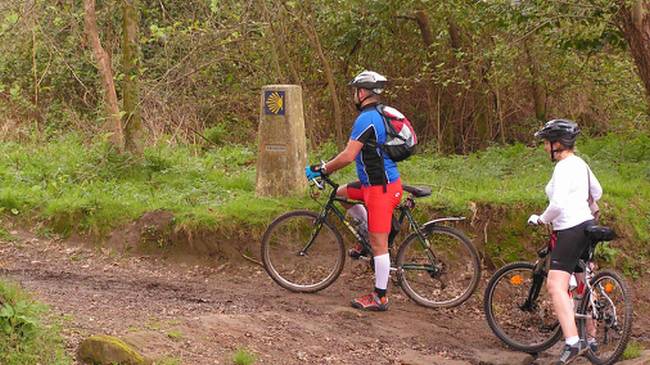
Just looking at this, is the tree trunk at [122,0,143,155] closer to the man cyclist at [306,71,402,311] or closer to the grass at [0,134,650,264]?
the grass at [0,134,650,264]

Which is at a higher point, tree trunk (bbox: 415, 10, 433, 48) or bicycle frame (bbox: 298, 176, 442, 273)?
tree trunk (bbox: 415, 10, 433, 48)

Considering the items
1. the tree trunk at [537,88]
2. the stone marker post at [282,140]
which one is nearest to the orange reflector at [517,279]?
the stone marker post at [282,140]

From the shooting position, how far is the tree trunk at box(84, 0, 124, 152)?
38.9 feet

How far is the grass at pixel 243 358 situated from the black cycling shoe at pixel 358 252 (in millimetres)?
2241

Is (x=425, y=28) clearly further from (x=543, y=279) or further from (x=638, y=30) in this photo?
(x=543, y=279)

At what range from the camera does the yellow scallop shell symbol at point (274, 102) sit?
10695mm

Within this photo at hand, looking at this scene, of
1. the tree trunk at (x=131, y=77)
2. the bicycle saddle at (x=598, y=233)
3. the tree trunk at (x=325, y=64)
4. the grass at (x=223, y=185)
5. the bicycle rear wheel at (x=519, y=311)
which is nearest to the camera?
the bicycle saddle at (x=598, y=233)

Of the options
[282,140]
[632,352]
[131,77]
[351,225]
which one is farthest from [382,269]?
[131,77]

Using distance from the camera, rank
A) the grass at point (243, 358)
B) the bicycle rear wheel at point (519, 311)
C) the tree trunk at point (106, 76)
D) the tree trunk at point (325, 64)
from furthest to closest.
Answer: the tree trunk at point (325, 64)
the tree trunk at point (106, 76)
the bicycle rear wheel at point (519, 311)
the grass at point (243, 358)

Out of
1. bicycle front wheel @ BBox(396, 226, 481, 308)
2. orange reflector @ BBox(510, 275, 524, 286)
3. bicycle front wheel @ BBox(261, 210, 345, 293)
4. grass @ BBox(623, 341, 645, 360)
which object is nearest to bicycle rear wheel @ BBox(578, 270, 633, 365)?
grass @ BBox(623, 341, 645, 360)

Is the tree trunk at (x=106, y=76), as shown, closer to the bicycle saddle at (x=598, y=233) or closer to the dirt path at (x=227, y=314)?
the dirt path at (x=227, y=314)

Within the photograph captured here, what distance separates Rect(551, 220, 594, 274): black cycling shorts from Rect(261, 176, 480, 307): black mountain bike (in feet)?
4.71

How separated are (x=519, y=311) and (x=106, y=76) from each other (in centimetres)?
626

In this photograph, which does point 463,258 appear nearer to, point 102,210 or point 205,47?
point 102,210
